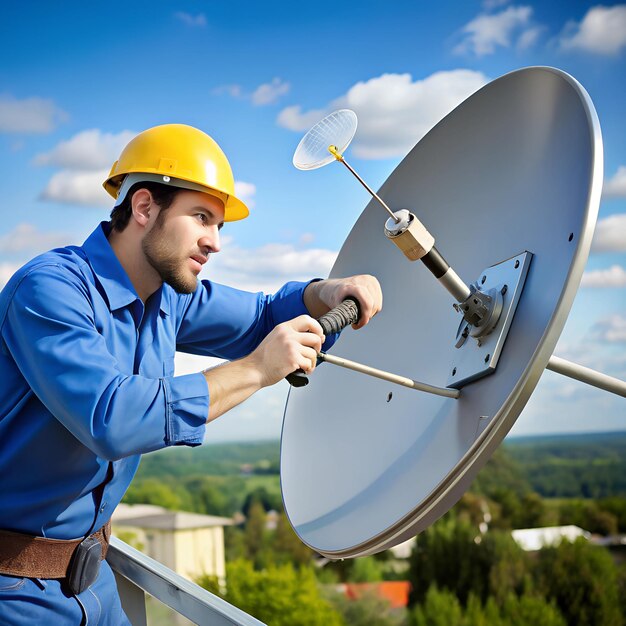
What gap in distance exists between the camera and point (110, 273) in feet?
7.52

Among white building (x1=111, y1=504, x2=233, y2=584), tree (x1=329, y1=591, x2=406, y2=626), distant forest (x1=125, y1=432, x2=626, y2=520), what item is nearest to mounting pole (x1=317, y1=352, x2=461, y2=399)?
tree (x1=329, y1=591, x2=406, y2=626)

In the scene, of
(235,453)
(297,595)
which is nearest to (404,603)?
(297,595)

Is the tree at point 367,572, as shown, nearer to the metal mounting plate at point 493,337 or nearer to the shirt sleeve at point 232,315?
the shirt sleeve at point 232,315

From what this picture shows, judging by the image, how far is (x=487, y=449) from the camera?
5.53ft

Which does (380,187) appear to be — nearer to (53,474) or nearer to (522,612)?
(53,474)

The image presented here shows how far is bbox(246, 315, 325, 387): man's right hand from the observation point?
73.8 inches

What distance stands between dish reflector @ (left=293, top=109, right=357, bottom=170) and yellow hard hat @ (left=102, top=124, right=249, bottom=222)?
0.25m

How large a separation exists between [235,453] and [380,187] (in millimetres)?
93250

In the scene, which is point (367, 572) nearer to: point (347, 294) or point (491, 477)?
point (491, 477)

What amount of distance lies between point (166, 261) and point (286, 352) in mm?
601

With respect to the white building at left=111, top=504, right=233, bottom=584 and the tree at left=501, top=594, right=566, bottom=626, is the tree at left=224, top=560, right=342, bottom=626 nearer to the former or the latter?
the white building at left=111, top=504, right=233, bottom=584

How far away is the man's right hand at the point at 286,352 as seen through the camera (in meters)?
1.87

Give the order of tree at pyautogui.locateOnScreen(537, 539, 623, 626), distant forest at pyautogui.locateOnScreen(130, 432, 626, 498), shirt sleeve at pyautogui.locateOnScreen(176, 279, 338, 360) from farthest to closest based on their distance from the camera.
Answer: distant forest at pyautogui.locateOnScreen(130, 432, 626, 498)
tree at pyautogui.locateOnScreen(537, 539, 623, 626)
shirt sleeve at pyautogui.locateOnScreen(176, 279, 338, 360)

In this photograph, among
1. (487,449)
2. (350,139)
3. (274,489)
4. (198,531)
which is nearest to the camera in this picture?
(487,449)
